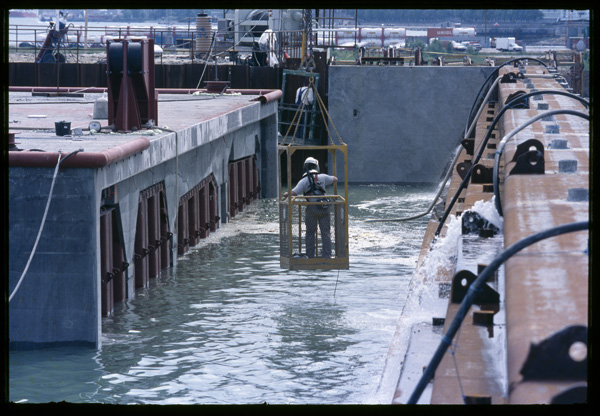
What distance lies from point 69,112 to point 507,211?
62.3 feet

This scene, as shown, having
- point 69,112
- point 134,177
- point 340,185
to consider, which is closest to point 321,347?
point 134,177

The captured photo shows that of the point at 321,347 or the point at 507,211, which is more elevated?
the point at 507,211

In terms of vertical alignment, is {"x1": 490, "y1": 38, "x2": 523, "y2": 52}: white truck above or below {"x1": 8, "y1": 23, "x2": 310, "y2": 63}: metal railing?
above

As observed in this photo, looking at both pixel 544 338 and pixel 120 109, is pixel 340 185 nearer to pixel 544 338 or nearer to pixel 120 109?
pixel 120 109

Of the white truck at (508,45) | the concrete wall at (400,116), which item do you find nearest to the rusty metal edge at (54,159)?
the concrete wall at (400,116)

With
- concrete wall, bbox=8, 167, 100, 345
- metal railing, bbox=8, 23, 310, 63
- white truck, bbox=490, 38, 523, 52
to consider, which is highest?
white truck, bbox=490, 38, 523, 52

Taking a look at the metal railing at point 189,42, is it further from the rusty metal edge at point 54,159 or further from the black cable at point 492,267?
the black cable at point 492,267

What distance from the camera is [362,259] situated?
769 inches

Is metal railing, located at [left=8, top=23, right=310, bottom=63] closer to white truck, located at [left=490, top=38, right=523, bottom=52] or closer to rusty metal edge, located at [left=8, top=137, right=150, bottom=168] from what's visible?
rusty metal edge, located at [left=8, top=137, right=150, bottom=168]

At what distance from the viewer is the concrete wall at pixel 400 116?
106 ft

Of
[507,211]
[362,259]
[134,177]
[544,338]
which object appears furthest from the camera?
[362,259]

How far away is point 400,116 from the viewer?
32594mm

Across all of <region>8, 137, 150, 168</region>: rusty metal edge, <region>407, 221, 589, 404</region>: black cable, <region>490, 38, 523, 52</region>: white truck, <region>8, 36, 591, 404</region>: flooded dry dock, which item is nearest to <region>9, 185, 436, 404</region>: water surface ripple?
<region>8, 36, 591, 404</region>: flooded dry dock

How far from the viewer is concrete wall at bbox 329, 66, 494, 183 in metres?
32.4
